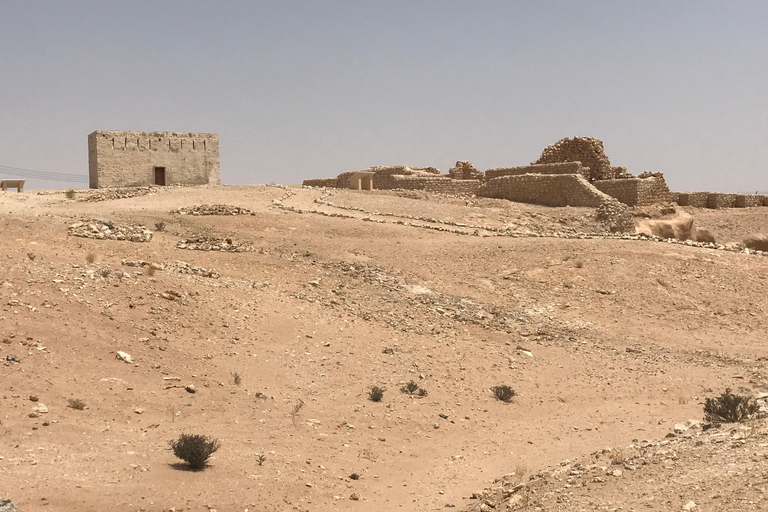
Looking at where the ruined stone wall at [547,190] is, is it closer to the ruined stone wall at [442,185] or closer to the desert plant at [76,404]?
the ruined stone wall at [442,185]

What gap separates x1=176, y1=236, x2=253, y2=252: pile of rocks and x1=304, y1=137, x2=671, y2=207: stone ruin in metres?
12.4

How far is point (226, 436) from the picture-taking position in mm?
7742

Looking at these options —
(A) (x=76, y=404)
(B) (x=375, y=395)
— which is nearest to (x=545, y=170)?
(B) (x=375, y=395)

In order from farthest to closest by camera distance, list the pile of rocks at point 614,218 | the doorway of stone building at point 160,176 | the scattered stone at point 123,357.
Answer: the doorway of stone building at point 160,176 → the pile of rocks at point 614,218 → the scattered stone at point 123,357

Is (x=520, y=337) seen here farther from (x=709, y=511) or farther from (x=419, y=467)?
(x=709, y=511)

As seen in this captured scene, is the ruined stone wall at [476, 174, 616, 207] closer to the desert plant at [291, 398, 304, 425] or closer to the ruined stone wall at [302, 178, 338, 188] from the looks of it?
the ruined stone wall at [302, 178, 338, 188]

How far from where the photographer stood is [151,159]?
91.8 feet

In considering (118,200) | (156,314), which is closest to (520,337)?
(156,314)

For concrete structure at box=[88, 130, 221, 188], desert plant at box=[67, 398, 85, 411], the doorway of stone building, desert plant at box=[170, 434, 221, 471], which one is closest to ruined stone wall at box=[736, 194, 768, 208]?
concrete structure at box=[88, 130, 221, 188]

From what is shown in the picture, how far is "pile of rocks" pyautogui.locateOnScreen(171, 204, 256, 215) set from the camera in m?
18.8

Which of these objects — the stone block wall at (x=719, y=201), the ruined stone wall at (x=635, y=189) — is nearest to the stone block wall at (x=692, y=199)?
the stone block wall at (x=719, y=201)

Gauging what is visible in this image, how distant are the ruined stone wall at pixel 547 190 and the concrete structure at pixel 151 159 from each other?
11.5m

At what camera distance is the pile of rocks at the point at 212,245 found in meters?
14.9

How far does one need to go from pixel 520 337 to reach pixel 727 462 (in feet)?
23.3
